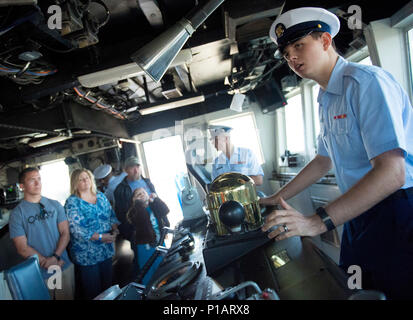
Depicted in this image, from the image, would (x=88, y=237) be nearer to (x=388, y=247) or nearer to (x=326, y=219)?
(x=326, y=219)

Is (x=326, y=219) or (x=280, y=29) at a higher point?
(x=280, y=29)

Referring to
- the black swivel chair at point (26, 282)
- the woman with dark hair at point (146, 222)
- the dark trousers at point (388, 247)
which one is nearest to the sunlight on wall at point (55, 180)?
the woman with dark hair at point (146, 222)

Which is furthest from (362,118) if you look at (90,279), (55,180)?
(55,180)

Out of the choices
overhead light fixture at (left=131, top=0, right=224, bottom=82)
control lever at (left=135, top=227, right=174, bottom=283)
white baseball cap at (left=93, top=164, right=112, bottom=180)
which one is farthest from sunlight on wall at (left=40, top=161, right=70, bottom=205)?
overhead light fixture at (left=131, top=0, right=224, bottom=82)

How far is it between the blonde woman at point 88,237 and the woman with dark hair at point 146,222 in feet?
1.31

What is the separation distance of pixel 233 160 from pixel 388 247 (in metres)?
2.36

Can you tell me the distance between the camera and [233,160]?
3158mm

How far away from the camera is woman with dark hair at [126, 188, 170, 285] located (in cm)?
331

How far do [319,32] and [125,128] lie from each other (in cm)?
575

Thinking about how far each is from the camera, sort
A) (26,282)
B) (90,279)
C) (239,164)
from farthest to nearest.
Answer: (239,164) < (90,279) < (26,282)

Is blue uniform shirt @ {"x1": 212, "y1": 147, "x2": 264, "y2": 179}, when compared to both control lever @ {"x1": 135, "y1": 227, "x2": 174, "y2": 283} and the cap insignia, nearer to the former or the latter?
control lever @ {"x1": 135, "y1": 227, "x2": 174, "y2": 283}

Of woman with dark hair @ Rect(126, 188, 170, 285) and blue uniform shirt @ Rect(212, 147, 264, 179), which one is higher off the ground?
blue uniform shirt @ Rect(212, 147, 264, 179)

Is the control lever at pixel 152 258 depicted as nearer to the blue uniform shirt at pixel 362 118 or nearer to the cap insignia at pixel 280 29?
the blue uniform shirt at pixel 362 118

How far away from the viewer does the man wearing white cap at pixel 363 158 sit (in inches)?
30.8
